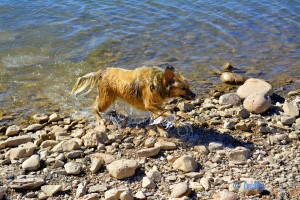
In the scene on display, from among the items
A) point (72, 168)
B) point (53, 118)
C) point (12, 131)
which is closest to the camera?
point (72, 168)

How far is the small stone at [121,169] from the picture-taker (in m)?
6.37

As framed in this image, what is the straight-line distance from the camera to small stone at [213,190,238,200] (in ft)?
19.0

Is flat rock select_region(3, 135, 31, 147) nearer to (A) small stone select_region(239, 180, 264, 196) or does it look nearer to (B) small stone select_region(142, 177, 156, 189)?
(B) small stone select_region(142, 177, 156, 189)

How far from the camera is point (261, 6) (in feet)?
51.8

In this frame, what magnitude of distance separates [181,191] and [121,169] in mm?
996

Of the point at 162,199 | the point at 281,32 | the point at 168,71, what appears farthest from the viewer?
the point at 281,32


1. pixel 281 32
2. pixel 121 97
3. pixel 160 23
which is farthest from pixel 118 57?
pixel 281 32

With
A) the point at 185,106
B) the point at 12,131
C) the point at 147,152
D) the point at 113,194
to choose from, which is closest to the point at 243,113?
the point at 185,106

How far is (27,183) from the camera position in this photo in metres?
6.11

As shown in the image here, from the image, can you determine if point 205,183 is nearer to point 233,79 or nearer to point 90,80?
point 90,80

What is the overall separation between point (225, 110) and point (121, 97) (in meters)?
2.18

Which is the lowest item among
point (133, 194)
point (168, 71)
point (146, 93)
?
point (133, 194)

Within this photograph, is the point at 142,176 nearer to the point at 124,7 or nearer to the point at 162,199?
the point at 162,199

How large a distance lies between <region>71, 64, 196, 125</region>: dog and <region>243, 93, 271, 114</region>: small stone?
1.48m
